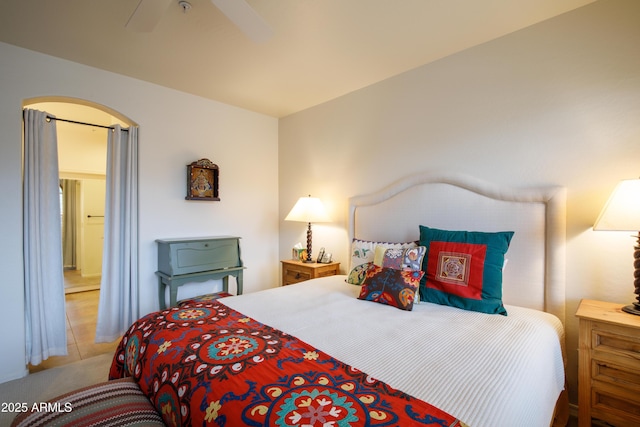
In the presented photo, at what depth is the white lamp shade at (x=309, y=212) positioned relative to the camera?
3104 mm

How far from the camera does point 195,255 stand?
2930mm

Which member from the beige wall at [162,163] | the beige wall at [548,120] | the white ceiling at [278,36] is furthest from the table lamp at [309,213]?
the white ceiling at [278,36]

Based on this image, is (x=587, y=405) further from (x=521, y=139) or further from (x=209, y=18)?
(x=209, y=18)

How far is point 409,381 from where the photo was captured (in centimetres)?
102

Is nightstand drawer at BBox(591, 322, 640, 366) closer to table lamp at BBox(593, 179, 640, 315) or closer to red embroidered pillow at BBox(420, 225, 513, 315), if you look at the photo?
table lamp at BBox(593, 179, 640, 315)

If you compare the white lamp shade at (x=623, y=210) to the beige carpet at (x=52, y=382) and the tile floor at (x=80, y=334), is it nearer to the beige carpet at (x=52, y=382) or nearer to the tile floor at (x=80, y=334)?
the beige carpet at (x=52, y=382)

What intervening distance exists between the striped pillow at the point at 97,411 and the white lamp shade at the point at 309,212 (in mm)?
2056

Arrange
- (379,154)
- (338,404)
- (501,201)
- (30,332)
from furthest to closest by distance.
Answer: (379,154) → (30,332) → (501,201) → (338,404)

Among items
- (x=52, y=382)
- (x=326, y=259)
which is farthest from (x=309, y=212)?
(x=52, y=382)

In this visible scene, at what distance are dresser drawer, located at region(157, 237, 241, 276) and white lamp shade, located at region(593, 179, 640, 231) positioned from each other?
115 inches

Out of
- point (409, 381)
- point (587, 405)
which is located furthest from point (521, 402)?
point (587, 405)

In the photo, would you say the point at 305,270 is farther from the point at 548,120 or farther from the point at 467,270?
the point at 548,120

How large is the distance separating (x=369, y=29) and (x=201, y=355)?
84.5 inches

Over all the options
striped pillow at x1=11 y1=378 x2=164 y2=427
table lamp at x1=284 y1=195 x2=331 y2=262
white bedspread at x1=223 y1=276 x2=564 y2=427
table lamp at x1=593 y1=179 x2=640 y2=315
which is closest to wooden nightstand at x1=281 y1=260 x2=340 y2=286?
table lamp at x1=284 y1=195 x2=331 y2=262
